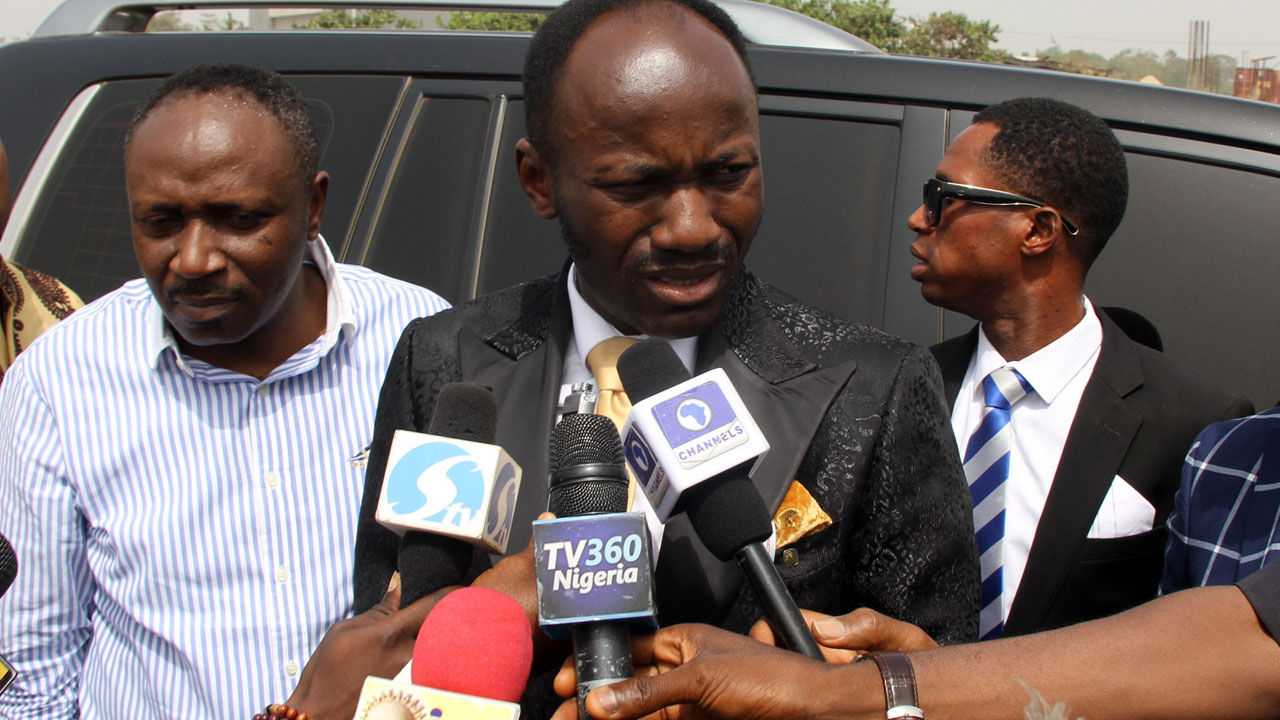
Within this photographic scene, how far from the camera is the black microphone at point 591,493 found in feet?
4.33

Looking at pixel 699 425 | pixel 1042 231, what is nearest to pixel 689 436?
pixel 699 425

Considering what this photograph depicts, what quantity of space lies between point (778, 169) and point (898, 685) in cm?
165

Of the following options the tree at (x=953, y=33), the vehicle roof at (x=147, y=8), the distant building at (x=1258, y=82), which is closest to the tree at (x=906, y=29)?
the tree at (x=953, y=33)

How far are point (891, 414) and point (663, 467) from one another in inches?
20.1

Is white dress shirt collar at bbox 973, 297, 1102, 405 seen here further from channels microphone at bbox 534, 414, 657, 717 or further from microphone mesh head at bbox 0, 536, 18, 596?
microphone mesh head at bbox 0, 536, 18, 596

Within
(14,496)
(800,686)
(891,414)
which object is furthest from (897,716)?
(14,496)

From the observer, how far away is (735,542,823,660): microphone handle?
136cm

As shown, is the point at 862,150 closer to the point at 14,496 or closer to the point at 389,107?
the point at 389,107

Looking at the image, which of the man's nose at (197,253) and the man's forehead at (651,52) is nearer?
the man's forehead at (651,52)

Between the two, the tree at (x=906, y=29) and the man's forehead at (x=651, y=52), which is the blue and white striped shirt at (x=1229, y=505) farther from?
the tree at (x=906, y=29)

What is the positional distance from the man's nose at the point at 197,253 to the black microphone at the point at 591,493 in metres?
1.20

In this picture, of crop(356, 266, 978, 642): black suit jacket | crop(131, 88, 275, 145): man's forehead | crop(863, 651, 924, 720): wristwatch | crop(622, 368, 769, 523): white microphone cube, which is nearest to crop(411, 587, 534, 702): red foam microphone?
crop(622, 368, 769, 523): white microphone cube

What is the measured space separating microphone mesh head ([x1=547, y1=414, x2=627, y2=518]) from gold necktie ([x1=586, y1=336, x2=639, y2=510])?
0.25m

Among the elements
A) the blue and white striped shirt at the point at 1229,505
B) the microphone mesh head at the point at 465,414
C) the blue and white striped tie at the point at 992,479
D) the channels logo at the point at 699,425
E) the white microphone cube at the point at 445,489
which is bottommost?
the blue and white striped tie at the point at 992,479
